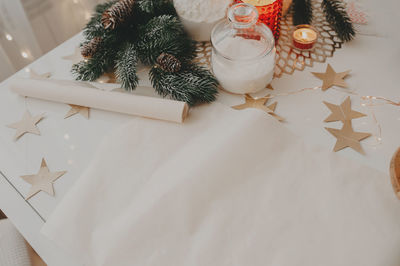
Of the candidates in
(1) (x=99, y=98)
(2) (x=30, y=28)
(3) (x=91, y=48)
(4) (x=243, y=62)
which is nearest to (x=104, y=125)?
(1) (x=99, y=98)

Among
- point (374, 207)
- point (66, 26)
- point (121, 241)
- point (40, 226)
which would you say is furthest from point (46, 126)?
→ point (66, 26)

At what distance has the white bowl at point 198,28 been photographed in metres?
0.69

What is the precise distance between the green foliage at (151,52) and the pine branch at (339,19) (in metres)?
0.29

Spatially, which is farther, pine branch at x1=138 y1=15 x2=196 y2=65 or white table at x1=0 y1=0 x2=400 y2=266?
pine branch at x1=138 y1=15 x2=196 y2=65

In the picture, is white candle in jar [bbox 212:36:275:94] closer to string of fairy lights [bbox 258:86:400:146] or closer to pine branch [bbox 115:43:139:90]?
string of fairy lights [bbox 258:86:400:146]

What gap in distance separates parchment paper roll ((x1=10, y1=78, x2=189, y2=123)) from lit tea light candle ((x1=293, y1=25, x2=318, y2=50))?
11.1 inches

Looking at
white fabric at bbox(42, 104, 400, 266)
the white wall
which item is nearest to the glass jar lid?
white fabric at bbox(42, 104, 400, 266)

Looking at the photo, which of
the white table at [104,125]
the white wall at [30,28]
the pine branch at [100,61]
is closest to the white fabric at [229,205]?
the white table at [104,125]

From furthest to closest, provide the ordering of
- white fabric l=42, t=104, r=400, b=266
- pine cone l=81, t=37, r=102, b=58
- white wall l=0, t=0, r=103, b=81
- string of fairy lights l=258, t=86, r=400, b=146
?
white wall l=0, t=0, r=103, b=81 < pine cone l=81, t=37, r=102, b=58 < string of fairy lights l=258, t=86, r=400, b=146 < white fabric l=42, t=104, r=400, b=266

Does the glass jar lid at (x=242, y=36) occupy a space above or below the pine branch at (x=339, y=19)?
above

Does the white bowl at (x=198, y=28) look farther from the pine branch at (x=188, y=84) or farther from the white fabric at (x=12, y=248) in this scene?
the white fabric at (x=12, y=248)

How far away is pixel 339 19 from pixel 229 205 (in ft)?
1.57

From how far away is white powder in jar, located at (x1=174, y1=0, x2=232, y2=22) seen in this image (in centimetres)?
66

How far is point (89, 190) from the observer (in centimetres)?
51
